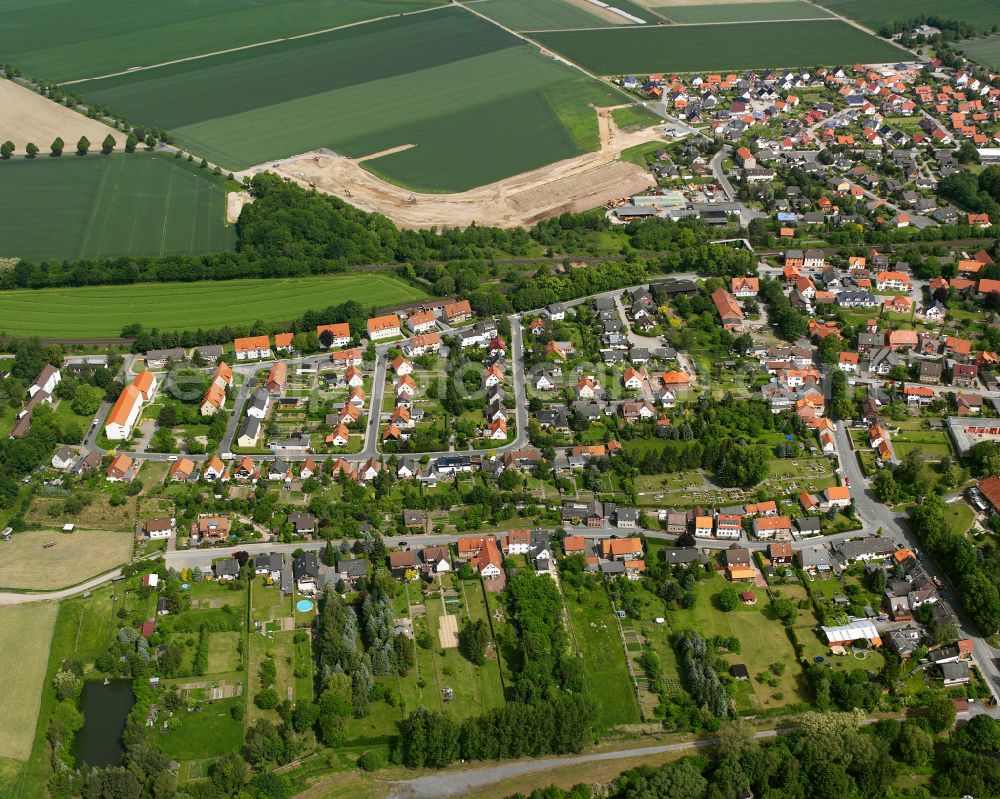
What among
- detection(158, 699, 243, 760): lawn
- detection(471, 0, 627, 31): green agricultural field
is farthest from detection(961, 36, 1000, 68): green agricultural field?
detection(158, 699, 243, 760): lawn

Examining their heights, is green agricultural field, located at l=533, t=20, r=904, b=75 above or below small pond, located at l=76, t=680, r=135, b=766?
above

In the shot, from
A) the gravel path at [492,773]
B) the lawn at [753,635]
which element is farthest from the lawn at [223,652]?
the lawn at [753,635]

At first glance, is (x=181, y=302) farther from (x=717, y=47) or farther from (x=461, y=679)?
(x=717, y=47)

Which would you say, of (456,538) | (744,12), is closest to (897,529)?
(456,538)

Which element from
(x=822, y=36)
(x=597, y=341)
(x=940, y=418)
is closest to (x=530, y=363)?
(x=597, y=341)

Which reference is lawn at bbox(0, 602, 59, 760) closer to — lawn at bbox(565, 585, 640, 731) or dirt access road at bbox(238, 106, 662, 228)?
lawn at bbox(565, 585, 640, 731)

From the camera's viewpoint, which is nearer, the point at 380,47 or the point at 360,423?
the point at 360,423

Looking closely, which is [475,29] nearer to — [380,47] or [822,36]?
[380,47]

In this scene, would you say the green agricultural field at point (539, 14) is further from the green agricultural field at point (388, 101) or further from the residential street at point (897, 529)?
the residential street at point (897, 529)
